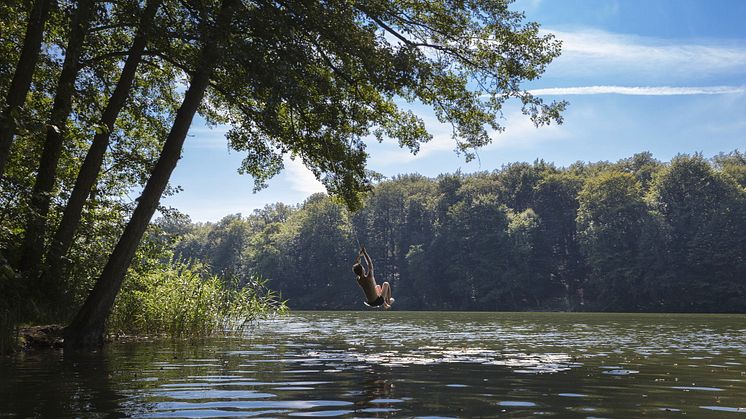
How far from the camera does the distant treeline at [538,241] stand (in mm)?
79562

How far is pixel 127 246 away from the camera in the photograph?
1554cm

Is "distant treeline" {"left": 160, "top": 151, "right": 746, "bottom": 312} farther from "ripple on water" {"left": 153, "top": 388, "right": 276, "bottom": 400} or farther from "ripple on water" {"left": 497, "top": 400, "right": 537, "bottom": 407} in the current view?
"ripple on water" {"left": 497, "top": 400, "right": 537, "bottom": 407}

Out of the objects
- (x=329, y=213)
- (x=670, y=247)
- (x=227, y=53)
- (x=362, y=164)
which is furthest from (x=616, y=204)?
(x=227, y=53)

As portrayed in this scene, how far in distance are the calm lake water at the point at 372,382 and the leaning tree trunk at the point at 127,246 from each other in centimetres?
83

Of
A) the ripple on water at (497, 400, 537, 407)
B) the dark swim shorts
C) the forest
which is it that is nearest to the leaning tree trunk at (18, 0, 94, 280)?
the forest

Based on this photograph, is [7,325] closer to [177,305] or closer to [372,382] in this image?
[177,305]

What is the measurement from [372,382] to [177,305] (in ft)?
38.3

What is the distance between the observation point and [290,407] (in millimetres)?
7824

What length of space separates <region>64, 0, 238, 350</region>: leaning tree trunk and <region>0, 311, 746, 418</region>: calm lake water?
2.73 ft

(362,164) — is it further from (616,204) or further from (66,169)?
(616,204)

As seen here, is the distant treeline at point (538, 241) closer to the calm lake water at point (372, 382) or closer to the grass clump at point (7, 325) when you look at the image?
the grass clump at point (7, 325)

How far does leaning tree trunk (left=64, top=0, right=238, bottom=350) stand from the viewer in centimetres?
1530

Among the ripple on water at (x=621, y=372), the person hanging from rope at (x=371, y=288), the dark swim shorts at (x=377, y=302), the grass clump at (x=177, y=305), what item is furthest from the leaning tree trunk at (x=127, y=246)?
the ripple on water at (x=621, y=372)

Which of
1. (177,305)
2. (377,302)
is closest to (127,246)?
(177,305)
